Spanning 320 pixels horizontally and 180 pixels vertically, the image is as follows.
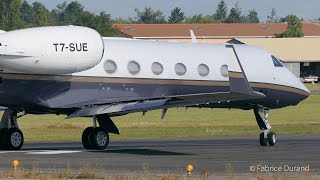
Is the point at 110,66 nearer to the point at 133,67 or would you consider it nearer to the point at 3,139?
the point at 133,67

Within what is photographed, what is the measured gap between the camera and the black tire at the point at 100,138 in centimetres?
3516

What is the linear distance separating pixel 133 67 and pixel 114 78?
885 mm

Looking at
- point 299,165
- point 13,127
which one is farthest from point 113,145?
point 299,165

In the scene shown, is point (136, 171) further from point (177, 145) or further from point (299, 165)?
point (177, 145)

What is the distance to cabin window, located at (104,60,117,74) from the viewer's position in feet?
116

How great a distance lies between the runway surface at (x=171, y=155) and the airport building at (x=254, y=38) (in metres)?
96.9

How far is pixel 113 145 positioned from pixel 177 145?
229 cm

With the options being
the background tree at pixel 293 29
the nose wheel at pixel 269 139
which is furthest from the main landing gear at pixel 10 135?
the background tree at pixel 293 29

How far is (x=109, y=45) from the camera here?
3584 centimetres

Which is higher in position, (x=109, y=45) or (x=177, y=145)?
(x=109, y=45)

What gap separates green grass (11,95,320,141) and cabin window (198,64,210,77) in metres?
8.65

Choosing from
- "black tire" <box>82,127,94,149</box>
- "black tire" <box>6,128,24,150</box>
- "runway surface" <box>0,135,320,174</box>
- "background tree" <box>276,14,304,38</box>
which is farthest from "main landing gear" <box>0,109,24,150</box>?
"background tree" <box>276,14,304,38</box>

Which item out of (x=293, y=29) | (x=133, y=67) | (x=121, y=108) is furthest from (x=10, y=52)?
(x=293, y=29)

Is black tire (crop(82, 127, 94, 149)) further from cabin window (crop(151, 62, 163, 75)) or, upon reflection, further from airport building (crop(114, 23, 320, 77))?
airport building (crop(114, 23, 320, 77))
